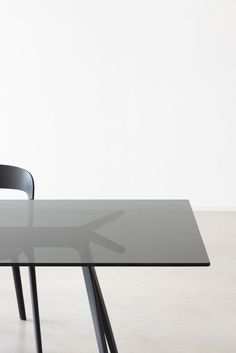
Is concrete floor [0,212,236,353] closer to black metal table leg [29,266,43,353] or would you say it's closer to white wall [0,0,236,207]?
black metal table leg [29,266,43,353]

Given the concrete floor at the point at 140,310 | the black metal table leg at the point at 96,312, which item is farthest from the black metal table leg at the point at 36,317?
the black metal table leg at the point at 96,312

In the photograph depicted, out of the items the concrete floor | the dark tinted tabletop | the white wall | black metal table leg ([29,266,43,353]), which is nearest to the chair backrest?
the dark tinted tabletop

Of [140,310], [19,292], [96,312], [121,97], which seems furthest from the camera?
[121,97]

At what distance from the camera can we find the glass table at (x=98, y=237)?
220 cm

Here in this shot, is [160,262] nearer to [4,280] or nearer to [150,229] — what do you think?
[150,229]

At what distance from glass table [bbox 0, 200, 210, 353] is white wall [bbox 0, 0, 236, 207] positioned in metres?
2.27

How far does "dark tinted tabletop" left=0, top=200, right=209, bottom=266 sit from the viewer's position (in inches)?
86.7

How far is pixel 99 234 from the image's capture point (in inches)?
98.2

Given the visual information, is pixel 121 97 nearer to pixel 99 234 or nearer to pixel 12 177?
pixel 12 177

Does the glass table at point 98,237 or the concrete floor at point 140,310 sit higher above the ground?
the glass table at point 98,237

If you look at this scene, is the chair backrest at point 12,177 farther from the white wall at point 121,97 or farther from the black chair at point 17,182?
the white wall at point 121,97

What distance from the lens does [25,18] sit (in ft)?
16.8

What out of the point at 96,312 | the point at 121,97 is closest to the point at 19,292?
the point at 96,312

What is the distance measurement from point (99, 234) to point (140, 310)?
3.56 ft
